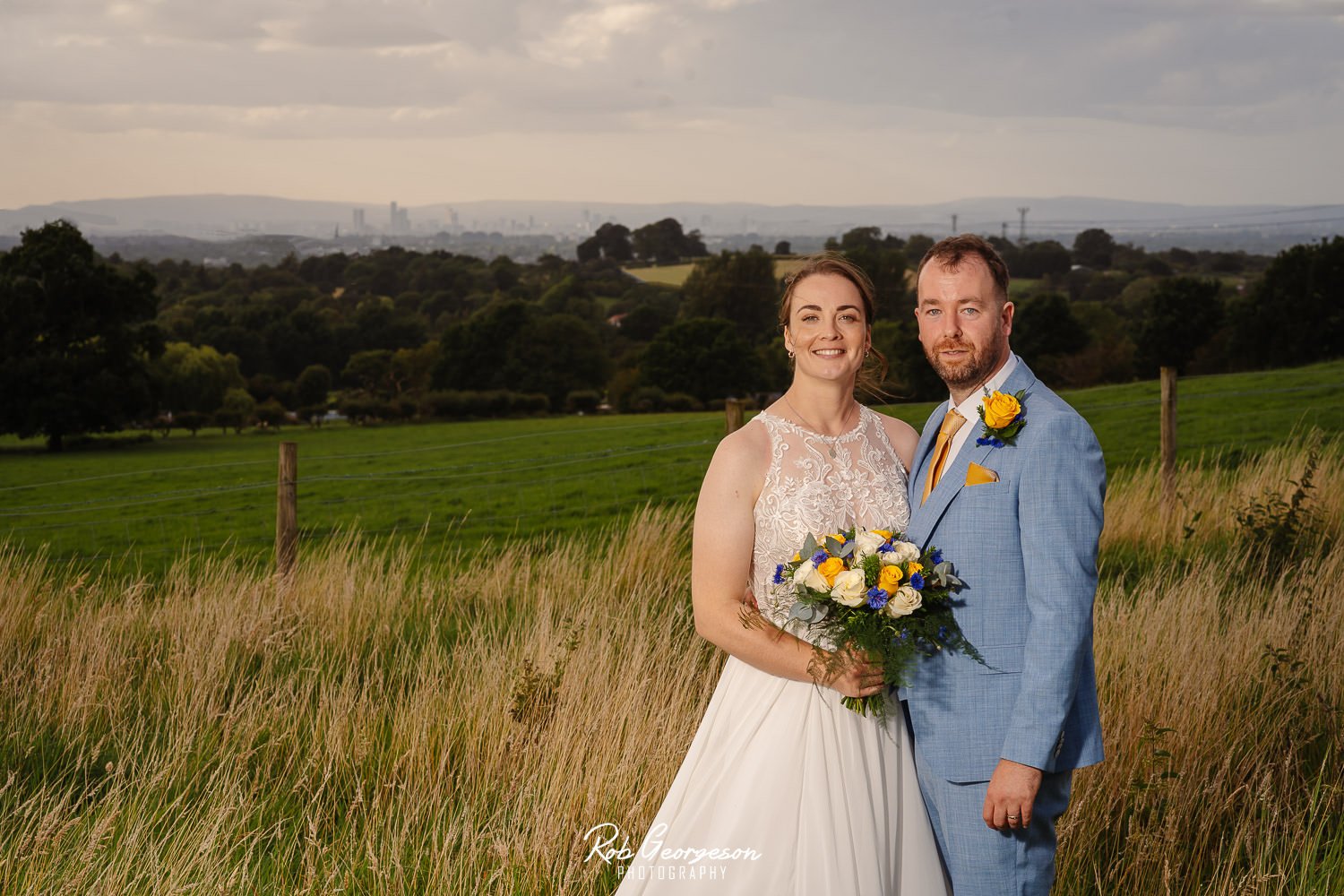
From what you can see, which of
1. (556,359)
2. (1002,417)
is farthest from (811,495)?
(556,359)

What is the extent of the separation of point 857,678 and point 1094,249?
12781 cm

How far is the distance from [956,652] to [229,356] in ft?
248

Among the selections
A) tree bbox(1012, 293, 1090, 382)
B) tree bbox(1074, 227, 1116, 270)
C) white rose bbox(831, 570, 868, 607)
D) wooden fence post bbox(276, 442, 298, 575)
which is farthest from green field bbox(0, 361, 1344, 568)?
tree bbox(1074, 227, 1116, 270)

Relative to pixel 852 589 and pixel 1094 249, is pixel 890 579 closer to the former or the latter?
pixel 852 589

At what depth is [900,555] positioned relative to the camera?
105 inches

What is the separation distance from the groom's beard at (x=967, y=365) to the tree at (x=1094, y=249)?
402 feet

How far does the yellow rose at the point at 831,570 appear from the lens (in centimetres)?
270

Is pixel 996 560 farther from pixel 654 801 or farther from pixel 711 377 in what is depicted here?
pixel 711 377

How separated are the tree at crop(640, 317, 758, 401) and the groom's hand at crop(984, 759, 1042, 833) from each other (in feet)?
239

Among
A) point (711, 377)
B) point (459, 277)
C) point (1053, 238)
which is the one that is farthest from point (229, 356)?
point (1053, 238)

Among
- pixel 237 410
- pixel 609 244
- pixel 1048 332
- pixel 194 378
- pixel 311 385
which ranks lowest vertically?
pixel 237 410

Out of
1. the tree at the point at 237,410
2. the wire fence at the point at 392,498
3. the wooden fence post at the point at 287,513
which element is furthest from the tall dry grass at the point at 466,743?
the tree at the point at 237,410

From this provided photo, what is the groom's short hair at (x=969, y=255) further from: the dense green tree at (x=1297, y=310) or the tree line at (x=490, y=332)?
the dense green tree at (x=1297, y=310)

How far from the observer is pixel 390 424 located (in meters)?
62.8
